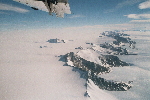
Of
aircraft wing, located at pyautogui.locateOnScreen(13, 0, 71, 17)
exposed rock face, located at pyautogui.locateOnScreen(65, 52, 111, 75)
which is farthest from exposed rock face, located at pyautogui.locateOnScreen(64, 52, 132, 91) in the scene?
aircraft wing, located at pyautogui.locateOnScreen(13, 0, 71, 17)

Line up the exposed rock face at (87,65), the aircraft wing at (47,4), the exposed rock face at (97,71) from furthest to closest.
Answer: the exposed rock face at (87,65), the exposed rock face at (97,71), the aircraft wing at (47,4)

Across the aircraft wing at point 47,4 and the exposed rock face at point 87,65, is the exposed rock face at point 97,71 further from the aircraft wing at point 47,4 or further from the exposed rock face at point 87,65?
the aircraft wing at point 47,4

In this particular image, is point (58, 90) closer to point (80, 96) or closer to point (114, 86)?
point (80, 96)

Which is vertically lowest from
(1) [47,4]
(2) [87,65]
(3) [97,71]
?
(3) [97,71]

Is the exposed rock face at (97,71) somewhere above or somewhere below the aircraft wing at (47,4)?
below

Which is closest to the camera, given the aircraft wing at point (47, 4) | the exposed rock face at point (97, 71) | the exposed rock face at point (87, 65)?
the aircraft wing at point (47, 4)

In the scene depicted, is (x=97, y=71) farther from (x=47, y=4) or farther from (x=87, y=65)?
(x=47, y=4)

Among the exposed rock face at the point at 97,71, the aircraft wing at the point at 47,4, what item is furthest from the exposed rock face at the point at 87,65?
the aircraft wing at the point at 47,4

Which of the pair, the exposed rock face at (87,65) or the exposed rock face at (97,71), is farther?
the exposed rock face at (87,65)

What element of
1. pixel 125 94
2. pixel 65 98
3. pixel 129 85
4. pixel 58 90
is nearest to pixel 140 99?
pixel 125 94

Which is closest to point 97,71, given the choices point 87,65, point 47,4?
point 87,65

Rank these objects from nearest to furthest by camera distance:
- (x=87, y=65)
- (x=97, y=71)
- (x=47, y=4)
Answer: (x=47, y=4) < (x=97, y=71) < (x=87, y=65)

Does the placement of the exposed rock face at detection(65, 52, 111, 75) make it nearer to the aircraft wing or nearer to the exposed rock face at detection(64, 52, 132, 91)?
the exposed rock face at detection(64, 52, 132, 91)
